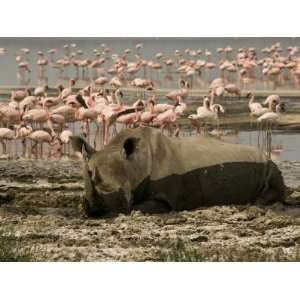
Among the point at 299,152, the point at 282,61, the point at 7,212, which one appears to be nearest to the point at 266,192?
the point at 299,152

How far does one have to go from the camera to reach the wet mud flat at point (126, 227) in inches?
214

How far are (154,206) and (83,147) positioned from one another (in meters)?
0.55

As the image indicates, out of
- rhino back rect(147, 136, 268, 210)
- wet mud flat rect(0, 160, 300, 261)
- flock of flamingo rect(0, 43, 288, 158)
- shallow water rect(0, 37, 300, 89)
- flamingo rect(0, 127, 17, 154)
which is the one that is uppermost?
shallow water rect(0, 37, 300, 89)

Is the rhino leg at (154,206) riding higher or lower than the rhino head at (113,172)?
lower

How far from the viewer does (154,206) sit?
562cm

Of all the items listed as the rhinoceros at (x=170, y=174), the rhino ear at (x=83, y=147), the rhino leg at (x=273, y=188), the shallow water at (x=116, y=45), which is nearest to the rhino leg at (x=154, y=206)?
the rhinoceros at (x=170, y=174)

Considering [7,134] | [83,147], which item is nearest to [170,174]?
[83,147]

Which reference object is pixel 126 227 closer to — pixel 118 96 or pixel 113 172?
pixel 113 172

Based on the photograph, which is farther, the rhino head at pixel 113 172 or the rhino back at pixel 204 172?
the rhino back at pixel 204 172

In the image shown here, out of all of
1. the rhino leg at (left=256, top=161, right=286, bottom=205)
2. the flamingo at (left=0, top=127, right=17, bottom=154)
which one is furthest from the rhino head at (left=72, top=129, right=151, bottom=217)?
the rhino leg at (left=256, top=161, right=286, bottom=205)

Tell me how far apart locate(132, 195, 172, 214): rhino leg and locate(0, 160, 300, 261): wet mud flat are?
0.13 ft

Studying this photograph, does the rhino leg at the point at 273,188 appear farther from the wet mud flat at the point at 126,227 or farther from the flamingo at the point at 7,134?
the flamingo at the point at 7,134

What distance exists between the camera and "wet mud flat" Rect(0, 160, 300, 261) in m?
5.43

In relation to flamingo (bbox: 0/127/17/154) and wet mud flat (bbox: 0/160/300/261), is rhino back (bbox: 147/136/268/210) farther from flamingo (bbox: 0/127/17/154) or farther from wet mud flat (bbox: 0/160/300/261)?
flamingo (bbox: 0/127/17/154)
